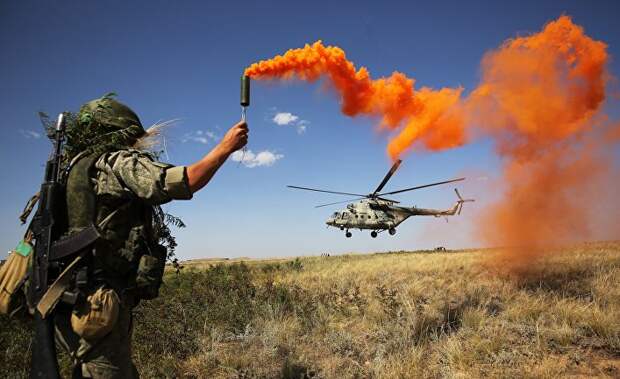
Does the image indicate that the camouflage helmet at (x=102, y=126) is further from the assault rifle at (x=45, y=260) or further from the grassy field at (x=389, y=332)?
the grassy field at (x=389, y=332)

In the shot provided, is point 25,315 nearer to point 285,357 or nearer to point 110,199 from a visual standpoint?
point 110,199

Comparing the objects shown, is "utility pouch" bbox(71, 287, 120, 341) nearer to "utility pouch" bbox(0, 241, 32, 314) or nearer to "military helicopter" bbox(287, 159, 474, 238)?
"utility pouch" bbox(0, 241, 32, 314)

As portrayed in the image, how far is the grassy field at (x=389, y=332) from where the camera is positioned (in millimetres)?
4375

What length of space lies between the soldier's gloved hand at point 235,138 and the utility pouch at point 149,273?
1065mm

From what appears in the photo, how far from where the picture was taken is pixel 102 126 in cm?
312

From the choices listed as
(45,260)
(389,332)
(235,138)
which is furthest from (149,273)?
(389,332)

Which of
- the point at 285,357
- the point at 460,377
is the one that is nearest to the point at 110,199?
the point at 285,357

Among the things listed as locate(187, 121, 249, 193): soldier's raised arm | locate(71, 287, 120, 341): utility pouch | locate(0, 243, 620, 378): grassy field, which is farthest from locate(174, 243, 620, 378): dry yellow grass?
locate(187, 121, 249, 193): soldier's raised arm

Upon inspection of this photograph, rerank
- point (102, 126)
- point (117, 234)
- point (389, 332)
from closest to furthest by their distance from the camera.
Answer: point (117, 234) → point (102, 126) → point (389, 332)

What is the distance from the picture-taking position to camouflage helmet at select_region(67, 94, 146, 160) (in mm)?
3072

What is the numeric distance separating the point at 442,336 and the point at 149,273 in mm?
4064

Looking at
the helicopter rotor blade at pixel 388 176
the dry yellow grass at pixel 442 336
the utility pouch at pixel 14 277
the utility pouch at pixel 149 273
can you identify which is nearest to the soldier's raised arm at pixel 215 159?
the utility pouch at pixel 149 273

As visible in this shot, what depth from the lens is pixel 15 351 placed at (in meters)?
5.08

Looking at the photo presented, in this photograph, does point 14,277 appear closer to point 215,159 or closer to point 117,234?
point 117,234
